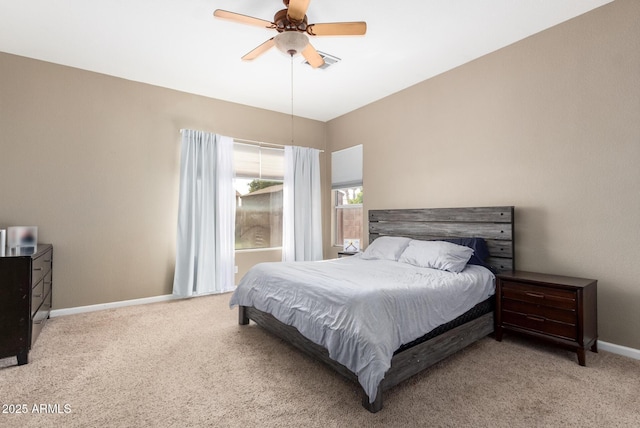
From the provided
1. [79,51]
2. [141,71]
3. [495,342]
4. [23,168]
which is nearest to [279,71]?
[141,71]

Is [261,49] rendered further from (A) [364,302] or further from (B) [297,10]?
(A) [364,302]

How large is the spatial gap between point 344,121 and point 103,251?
12.6 feet

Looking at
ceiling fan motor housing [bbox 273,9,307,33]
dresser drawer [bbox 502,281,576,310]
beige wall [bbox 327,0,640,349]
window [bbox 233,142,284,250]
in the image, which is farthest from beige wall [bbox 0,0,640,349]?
ceiling fan motor housing [bbox 273,9,307,33]

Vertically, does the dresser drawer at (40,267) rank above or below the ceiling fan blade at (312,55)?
below

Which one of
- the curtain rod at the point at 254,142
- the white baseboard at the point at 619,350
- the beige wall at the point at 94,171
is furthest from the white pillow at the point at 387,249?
the beige wall at the point at 94,171

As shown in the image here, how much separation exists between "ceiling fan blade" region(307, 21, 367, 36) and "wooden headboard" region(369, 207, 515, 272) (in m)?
2.10

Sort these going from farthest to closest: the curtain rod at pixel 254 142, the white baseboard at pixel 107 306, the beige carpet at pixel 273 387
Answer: the curtain rod at pixel 254 142
the white baseboard at pixel 107 306
the beige carpet at pixel 273 387

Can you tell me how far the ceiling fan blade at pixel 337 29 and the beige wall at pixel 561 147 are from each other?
177 centimetres

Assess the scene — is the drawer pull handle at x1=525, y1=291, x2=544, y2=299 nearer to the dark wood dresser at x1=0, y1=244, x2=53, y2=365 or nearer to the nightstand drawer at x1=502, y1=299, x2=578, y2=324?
the nightstand drawer at x1=502, y1=299, x2=578, y2=324

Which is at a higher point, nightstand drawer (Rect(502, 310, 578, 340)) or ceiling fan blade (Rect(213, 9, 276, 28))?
ceiling fan blade (Rect(213, 9, 276, 28))

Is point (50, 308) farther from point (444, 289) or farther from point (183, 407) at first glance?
point (444, 289)

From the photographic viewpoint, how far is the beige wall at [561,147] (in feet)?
8.14

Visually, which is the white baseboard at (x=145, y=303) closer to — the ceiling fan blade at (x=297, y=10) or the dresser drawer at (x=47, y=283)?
the dresser drawer at (x=47, y=283)

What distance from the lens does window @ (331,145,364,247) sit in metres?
5.03
